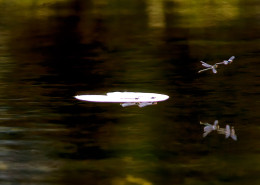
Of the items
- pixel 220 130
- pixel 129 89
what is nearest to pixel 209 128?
pixel 220 130

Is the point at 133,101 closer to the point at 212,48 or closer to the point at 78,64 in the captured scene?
the point at 78,64

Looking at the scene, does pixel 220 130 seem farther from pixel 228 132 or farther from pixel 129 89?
pixel 129 89

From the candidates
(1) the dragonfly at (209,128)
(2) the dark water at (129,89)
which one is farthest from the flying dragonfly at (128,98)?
(1) the dragonfly at (209,128)

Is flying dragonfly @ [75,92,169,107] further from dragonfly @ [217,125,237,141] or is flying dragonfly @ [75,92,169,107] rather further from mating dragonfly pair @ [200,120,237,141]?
dragonfly @ [217,125,237,141]

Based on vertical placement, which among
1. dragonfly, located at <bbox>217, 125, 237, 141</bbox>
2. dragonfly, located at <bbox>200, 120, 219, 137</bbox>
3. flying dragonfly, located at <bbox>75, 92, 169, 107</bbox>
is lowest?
dragonfly, located at <bbox>217, 125, 237, 141</bbox>

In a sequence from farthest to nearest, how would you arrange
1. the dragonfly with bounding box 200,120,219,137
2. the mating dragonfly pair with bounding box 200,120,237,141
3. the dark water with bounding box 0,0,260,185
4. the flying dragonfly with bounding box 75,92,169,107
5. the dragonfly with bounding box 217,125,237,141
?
1. the flying dragonfly with bounding box 75,92,169,107
2. the dragonfly with bounding box 200,120,219,137
3. the mating dragonfly pair with bounding box 200,120,237,141
4. the dragonfly with bounding box 217,125,237,141
5. the dark water with bounding box 0,0,260,185

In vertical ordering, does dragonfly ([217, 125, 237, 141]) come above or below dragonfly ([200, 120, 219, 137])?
below

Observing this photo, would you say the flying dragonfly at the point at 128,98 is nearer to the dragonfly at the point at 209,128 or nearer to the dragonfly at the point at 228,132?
the dragonfly at the point at 209,128

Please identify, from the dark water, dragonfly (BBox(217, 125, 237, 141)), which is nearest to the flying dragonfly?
the dark water
